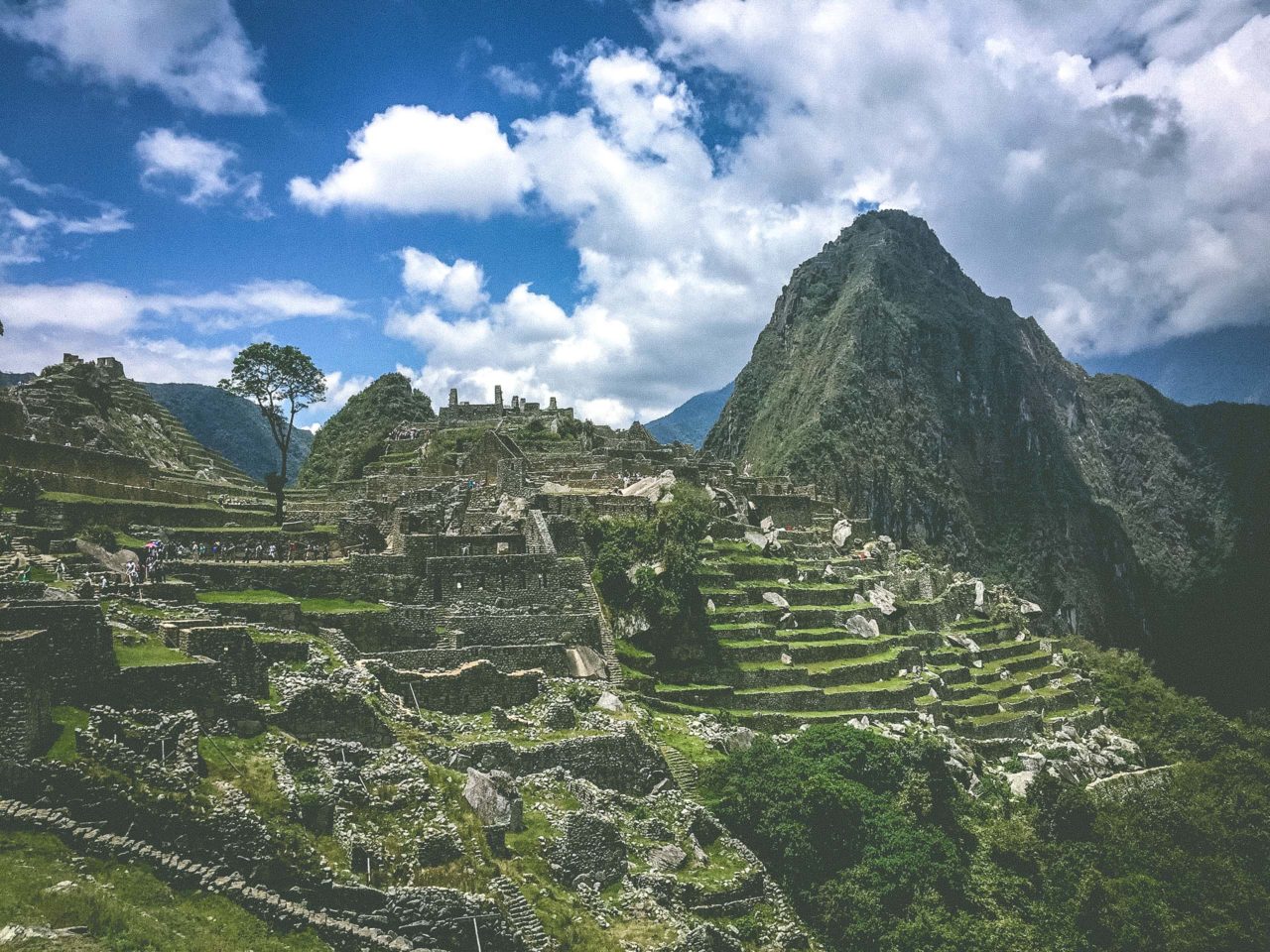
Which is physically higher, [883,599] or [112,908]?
[883,599]

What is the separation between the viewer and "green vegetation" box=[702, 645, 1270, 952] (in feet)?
80.4

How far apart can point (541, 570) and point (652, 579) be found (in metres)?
5.31

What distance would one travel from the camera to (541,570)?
3020cm

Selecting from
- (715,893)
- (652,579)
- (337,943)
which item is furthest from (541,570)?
(337,943)

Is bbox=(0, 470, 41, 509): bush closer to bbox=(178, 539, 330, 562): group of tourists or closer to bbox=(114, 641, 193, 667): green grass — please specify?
bbox=(178, 539, 330, 562): group of tourists

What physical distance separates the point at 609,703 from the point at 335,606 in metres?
9.43

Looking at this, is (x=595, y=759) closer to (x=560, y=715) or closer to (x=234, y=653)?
(x=560, y=715)

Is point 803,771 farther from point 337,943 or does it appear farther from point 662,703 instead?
point 337,943

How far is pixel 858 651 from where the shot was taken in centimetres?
4012

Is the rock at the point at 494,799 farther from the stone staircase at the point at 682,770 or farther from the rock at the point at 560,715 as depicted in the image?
the stone staircase at the point at 682,770

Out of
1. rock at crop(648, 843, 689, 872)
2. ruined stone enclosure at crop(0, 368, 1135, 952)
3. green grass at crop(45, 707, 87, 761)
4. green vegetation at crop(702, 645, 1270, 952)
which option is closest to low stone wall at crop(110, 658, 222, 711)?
ruined stone enclosure at crop(0, 368, 1135, 952)

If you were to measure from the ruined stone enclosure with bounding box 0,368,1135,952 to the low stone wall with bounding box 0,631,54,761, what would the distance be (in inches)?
1.8

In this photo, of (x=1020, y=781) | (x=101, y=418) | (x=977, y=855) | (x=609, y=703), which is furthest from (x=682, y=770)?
(x=101, y=418)

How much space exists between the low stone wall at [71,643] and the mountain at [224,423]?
3805 inches
